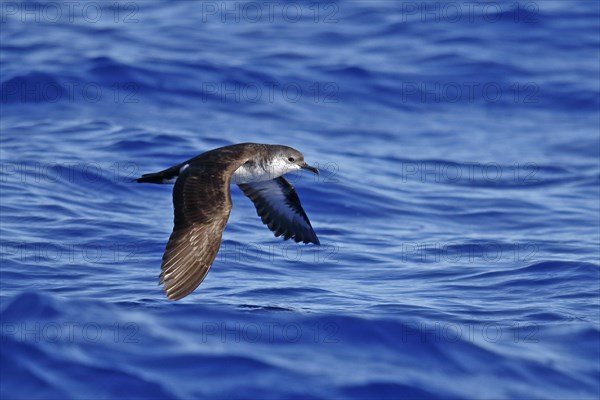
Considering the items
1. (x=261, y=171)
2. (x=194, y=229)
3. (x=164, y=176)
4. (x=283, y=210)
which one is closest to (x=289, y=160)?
(x=261, y=171)

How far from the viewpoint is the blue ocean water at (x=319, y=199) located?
852cm

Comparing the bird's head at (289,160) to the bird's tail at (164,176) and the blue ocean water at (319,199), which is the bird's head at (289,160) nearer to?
the bird's tail at (164,176)

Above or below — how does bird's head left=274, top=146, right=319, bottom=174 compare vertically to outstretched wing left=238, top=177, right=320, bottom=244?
above

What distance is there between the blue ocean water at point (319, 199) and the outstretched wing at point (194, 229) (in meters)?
1.04

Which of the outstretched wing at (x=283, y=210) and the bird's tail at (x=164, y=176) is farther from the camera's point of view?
the outstretched wing at (x=283, y=210)

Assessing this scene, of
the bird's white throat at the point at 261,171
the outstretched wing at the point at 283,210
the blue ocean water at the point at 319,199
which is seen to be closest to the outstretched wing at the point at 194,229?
the bird's white throat at the point at 261,171

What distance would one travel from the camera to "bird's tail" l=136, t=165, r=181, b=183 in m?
8.50

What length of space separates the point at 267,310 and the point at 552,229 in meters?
4.33

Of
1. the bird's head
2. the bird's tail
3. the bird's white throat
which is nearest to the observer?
the bird's tail

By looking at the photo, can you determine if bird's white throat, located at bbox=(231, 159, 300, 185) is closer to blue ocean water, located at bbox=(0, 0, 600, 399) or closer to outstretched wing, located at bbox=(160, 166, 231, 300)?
outstretched wing, located at bbox=(160, 166, 231, 300)

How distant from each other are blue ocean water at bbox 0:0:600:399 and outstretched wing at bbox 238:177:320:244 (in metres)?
0.56

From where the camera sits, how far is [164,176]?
8.59 meters

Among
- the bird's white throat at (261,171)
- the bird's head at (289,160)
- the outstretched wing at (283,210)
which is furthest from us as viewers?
the outstretched wing at (283,210)

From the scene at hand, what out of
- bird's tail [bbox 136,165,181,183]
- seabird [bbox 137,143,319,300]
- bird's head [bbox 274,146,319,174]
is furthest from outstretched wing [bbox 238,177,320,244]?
bird's tail [bbox 136,165,181,183]
